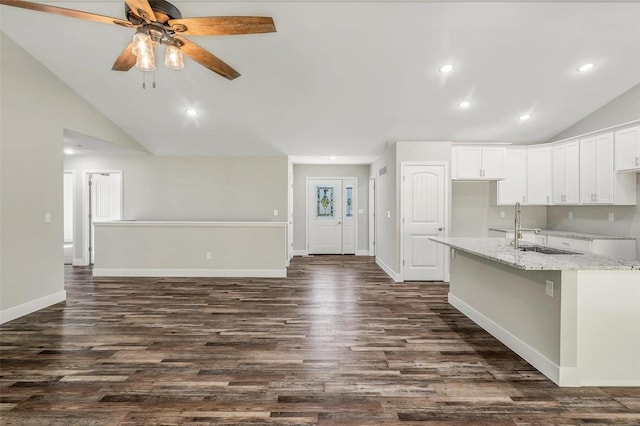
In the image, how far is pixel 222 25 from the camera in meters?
2.04

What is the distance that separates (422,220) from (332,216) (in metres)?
3.43

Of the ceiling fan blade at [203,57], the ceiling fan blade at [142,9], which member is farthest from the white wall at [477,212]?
the ceiling fan blade at [142,9]

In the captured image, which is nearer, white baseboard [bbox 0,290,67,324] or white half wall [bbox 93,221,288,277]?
white baseboard [bbox 0,290,67,324]

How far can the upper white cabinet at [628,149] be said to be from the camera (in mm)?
4043

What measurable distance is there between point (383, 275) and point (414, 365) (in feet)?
11.1

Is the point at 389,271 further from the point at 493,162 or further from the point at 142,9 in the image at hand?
the point at 142,9

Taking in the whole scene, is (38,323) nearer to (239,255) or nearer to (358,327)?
(239,255)

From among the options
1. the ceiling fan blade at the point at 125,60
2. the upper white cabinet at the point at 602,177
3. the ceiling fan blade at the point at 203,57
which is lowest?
the upper white cabinet at the point at 602,177

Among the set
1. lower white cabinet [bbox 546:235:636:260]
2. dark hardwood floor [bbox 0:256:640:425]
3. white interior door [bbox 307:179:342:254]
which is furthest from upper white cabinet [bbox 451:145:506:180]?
white interior door [bbox 307:179:342:254]

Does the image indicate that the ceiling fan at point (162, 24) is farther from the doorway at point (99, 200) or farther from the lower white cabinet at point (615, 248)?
the doorway at point (99, 200)

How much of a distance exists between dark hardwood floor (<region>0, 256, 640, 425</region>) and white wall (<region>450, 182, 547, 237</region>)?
211 cm

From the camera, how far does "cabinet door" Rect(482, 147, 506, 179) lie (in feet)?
17.7

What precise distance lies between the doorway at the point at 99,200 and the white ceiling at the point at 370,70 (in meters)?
1.74

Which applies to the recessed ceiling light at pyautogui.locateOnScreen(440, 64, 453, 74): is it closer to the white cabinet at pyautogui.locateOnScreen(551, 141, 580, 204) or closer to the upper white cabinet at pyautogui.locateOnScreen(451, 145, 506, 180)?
the upper white cabinet at pyautogui.locateOnScreen(451, 145, 506, 180)
